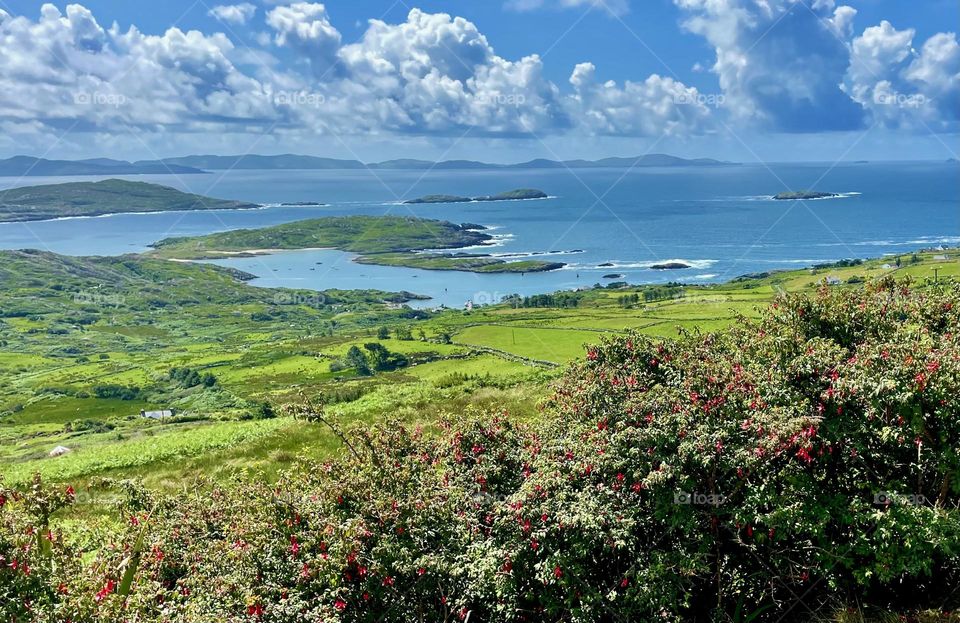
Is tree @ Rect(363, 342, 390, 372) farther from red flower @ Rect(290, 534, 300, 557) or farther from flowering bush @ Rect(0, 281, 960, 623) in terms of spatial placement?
red flower @ Rect(290, 534, 300, 557)

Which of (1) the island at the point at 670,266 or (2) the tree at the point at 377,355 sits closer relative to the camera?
(2) the tree at the point at 377,355

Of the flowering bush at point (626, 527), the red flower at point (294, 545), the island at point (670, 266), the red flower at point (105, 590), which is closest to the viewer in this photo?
the red flower at point (105, 590)

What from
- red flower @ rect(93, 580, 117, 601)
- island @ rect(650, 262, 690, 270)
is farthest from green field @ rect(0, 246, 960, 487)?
island @ rect(650, 262, 690, 270)

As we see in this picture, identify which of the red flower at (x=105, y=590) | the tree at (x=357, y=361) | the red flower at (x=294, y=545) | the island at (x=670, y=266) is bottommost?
the tree at (x=357, y=361)

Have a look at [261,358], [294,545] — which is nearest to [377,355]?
[261,358]

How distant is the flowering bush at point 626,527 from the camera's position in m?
7.22

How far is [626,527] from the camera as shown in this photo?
7168 millimetres

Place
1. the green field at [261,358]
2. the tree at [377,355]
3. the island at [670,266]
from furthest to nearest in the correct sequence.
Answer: the island at [670,266] → the tree at [377,355] → the green field at [261,358]

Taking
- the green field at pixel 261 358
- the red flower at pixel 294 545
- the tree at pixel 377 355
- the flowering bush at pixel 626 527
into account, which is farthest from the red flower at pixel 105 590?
the tree at pixel 377 355

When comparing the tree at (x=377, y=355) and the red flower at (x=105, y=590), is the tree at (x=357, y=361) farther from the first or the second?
the red flower at (x=105, y=590)

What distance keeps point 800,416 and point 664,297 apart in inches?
3708

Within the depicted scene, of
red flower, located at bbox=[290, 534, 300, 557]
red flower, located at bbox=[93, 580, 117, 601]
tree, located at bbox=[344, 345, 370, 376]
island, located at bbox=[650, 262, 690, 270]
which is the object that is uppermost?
red flower, located at bbox=[290, 534, 300, 557]

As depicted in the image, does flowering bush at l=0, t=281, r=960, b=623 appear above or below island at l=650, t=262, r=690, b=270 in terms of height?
above

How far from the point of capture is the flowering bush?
23.7 ft
